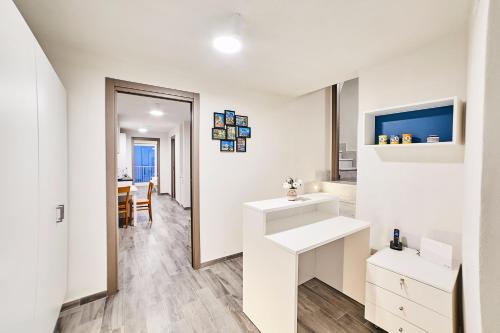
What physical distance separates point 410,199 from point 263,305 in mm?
1633

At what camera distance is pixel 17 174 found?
0.98 metres

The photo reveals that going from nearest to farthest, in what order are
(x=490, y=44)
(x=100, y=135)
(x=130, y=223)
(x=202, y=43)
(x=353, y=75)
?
(x=490, y=44)
(x=202, y=43)
(x=100, y=135)
(x=353, y=75)
(x=130, y=223)

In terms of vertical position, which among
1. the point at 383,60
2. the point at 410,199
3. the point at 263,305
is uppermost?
the point at 383,60

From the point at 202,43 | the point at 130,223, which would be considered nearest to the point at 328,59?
the point at 202,43

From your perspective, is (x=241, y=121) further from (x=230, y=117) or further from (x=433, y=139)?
(x=433, y=139)

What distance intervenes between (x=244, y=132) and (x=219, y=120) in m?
0.41

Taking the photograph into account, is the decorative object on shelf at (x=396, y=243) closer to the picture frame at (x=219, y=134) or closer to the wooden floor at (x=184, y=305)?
the wooden floor at (x=184, y=305)

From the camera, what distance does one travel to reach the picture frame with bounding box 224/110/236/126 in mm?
2885

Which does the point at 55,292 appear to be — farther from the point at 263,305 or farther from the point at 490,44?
the point at 490,44

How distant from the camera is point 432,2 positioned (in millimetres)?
1433

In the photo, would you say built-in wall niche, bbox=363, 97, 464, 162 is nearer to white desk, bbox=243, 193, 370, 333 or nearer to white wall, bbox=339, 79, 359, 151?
white desk, bbox=243, 193, 370, 333

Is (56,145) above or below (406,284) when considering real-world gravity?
above

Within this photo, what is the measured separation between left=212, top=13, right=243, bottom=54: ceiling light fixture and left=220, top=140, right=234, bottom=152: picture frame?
1.27 m

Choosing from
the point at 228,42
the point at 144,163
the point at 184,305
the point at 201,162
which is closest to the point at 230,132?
the point at 201,162
